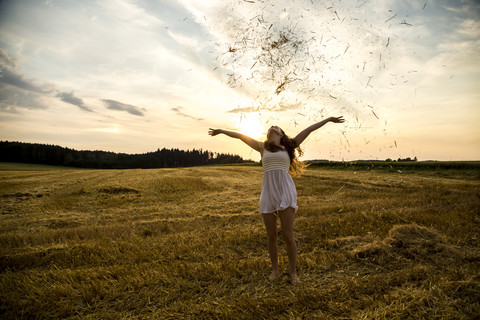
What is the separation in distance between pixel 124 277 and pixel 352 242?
5164 mm

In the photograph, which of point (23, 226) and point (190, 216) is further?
point (190, 216)

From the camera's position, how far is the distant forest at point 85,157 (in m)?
72.3

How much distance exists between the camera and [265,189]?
4703 millimetres

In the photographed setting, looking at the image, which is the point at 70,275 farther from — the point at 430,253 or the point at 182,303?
the point at 430,253

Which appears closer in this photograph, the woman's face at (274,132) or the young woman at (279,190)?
the young woman at (279,190)

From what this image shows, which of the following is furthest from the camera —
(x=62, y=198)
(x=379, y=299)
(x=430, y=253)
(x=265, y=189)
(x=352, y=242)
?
(x=62, y=198)

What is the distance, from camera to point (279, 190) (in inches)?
181

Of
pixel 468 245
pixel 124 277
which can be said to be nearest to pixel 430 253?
pixel 468 245

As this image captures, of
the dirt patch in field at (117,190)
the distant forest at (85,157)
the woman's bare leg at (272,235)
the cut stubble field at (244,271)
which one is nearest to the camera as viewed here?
the cut stubble field at (244,271)

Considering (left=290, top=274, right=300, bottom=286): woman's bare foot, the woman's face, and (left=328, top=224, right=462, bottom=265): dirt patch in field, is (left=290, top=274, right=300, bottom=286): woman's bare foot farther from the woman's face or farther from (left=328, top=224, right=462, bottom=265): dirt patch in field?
the woman's face

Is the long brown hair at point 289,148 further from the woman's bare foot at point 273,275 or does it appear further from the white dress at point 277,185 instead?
the woman's bare foot at point 273,275

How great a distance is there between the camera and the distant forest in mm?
72312

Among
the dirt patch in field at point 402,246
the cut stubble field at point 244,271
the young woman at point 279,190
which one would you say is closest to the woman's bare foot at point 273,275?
the young woman at point 279,190

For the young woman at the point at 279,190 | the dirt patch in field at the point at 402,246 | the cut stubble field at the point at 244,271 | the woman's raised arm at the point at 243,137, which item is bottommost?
the cut stubble field at the point at 244,271
